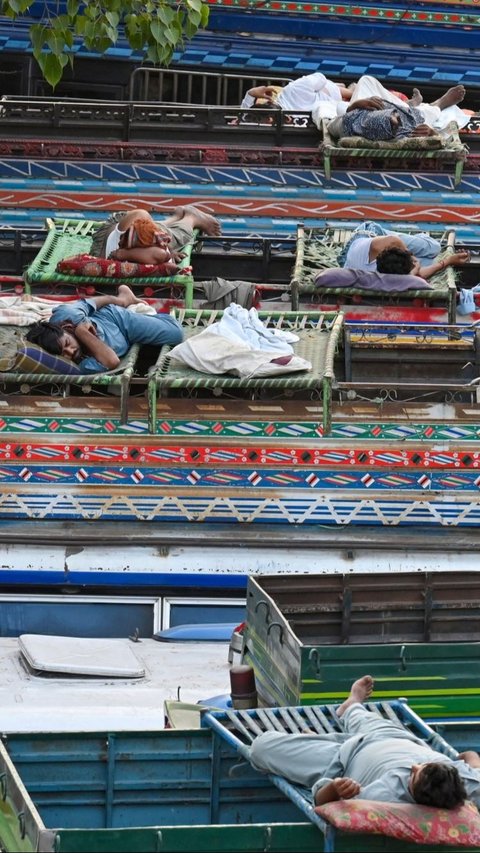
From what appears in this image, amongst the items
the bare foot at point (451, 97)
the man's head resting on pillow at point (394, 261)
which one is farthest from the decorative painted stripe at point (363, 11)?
the man's head resting on pillow at point (394, 261)

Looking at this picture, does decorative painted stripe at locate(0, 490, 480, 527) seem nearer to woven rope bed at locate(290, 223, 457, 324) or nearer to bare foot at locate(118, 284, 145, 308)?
bare foot at locate(118, 284, 145, 308)

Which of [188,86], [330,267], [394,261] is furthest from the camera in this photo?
[188,86]

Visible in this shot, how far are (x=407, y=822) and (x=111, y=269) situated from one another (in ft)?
25.5

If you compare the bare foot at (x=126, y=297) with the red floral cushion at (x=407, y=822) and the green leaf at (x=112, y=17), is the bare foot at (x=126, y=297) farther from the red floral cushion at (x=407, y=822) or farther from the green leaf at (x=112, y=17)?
the red floral cushion at (x=407, y=822)

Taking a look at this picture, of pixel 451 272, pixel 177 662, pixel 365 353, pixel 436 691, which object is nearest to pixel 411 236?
pixel 451 272

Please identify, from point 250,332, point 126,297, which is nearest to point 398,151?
point 126,297

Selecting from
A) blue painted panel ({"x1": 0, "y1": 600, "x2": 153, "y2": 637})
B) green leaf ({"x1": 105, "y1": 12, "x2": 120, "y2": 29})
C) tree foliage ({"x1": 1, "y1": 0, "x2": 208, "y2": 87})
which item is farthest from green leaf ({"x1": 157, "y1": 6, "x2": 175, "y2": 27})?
blue painted panel ({"x1": 0, "y1": 600, "x2": 153, "y2": 637})

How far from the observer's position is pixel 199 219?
16.4 m

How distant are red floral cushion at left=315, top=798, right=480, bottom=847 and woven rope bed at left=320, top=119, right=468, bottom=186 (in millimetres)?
10625

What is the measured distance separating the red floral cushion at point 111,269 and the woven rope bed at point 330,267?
936 millimetres

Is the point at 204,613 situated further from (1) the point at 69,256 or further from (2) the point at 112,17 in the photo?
(2) the point at 112,17

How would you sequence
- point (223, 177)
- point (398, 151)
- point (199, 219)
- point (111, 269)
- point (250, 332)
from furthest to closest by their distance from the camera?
point (223, 177) < point (398, 151) < point (199, 219) < point (111, 269) < point (250, 332)

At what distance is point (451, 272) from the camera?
15.3 m

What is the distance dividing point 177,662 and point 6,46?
12.0 m
